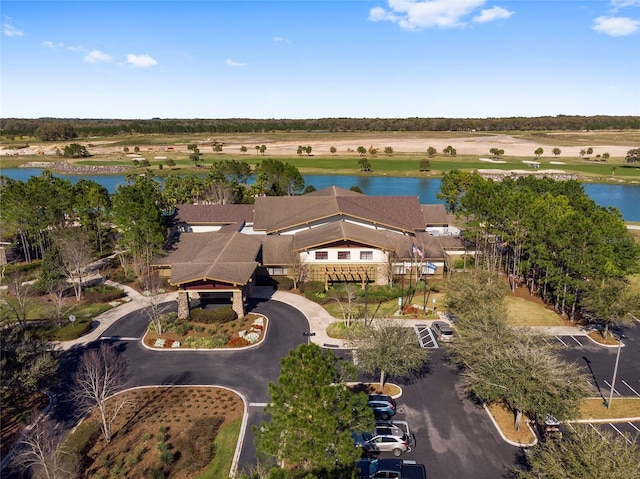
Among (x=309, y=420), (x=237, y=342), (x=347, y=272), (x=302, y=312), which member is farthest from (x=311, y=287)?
(x=309, y=420)

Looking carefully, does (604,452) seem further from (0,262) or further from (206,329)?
(0,262)

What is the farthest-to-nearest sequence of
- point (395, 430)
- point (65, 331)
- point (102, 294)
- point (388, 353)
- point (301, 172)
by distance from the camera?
point (301, 172) → point (102, 294) → point (65, 331) → point (388, 353) → point (395, 430)

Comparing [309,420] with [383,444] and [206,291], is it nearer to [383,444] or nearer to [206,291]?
[383,444]

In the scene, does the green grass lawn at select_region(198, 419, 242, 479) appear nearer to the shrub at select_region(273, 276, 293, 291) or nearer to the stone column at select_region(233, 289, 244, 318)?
the stone column at select_region(233, 289, 244, 318)

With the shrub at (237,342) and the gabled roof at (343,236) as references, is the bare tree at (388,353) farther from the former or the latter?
the gabled roof at (343,236)

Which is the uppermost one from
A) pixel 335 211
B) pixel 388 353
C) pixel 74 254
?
pixel 335 211

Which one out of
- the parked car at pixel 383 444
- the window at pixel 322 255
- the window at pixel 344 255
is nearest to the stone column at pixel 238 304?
the window at pixel 322 255
